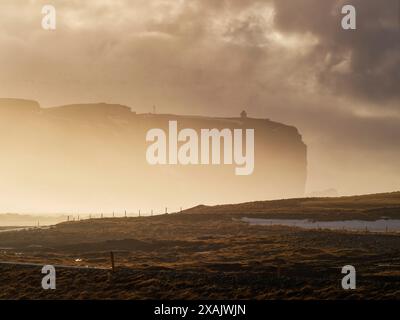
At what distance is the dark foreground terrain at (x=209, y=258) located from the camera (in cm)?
4481

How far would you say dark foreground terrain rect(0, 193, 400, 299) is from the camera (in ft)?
147

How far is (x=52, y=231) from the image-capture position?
130 metres

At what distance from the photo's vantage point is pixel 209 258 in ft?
237

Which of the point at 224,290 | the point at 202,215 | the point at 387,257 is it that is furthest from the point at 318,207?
the point at 224,290
